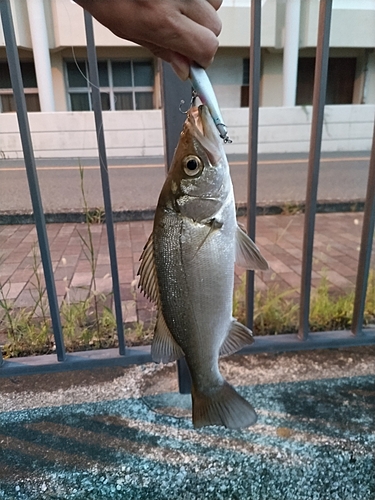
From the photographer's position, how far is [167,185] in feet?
4.15

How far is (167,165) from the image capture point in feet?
5.81

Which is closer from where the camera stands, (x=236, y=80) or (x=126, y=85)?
(x=126, y=85)

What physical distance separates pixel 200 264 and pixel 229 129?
10.9m

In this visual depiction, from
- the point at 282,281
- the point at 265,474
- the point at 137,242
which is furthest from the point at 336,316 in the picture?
the point at 137,242

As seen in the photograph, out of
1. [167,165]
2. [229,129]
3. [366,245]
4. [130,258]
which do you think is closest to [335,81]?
[229,129]

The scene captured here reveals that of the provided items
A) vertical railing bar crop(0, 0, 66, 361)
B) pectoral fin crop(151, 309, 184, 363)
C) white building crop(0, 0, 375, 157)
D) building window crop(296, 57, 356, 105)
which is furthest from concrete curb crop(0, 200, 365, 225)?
building window crop(296, 57, 356, 105)

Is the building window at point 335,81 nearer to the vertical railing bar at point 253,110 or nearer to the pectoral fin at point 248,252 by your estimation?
the vertical railing bar at point 253,110

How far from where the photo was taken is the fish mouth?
1162 millimetres

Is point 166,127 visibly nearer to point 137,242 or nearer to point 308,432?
point 308,432

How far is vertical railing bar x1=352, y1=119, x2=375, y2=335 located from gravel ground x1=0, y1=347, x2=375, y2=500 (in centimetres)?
36

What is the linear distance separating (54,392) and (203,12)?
1.87m

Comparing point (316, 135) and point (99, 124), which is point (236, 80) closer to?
point (316, 135)

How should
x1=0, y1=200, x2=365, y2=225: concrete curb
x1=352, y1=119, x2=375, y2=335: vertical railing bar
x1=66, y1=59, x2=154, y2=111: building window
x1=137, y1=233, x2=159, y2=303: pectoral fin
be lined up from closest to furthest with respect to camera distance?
x1=137, y1=233, x2=159, y2=303: pectoral fin, x1=352, y1=119, x2=375, y2=335: vertical railing bar, x1=0, y1=200, x2=365, y2=225: concrete curb, x1=66, y1=59, x2=154, y2=111: building window

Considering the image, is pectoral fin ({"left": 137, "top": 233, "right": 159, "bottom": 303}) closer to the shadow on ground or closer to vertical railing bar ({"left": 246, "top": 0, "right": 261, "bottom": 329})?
vertical railing bar ({"left": 246, "top": 0, "right": 261, "bottom": 329})
